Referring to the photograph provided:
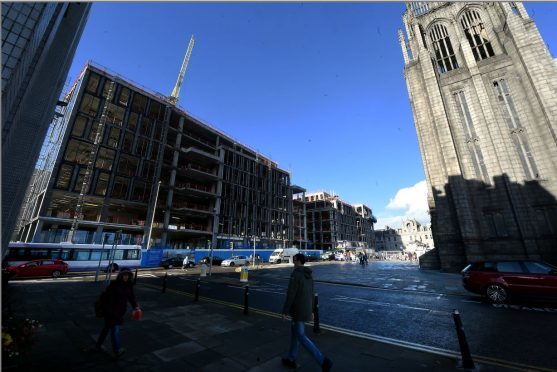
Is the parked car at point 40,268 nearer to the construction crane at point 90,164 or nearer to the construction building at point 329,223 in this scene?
the construction crane at point 90,164

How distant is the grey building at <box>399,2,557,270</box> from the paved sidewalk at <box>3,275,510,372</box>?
2516 centimetres

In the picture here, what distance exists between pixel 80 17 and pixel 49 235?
28959 mm

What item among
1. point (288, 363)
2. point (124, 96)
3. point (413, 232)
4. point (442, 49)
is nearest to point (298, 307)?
point (288, 363)

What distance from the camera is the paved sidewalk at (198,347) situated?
4840mm

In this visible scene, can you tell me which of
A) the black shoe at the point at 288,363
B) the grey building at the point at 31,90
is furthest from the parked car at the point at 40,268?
the black shoe at the point at 288,363

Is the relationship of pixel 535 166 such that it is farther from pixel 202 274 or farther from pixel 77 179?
pixel 77 179

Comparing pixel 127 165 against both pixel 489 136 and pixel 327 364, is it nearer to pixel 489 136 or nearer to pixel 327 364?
pixel 327 364

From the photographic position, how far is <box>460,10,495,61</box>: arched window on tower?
31.7 meters

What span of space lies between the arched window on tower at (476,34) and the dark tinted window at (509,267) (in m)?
31.4

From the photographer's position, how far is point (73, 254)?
2478 centimetres

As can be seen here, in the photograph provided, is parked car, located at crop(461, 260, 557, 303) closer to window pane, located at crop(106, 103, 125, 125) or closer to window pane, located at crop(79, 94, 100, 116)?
window pane, located at crop(106, 103, 125, 125)

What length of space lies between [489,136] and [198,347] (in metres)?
33.8

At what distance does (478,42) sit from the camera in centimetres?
3281

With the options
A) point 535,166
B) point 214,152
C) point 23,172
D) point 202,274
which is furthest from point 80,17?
point 214,152
